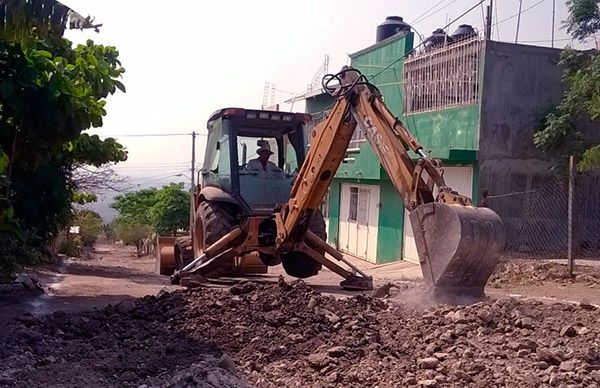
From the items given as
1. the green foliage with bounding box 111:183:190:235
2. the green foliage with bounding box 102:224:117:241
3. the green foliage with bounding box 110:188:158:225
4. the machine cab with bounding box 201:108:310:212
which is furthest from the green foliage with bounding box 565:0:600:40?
the green foliage with bounding box 102:224:117:241

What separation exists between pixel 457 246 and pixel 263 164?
5252 mm

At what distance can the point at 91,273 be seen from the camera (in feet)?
50.9

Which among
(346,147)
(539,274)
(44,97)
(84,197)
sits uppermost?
(44,97)

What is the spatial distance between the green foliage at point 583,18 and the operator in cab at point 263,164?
280 inches

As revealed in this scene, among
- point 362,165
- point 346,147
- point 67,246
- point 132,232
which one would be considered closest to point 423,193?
point 346,147

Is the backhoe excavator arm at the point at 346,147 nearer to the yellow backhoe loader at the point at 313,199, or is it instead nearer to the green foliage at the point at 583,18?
the yellow backhoe loader at the point at 313,199

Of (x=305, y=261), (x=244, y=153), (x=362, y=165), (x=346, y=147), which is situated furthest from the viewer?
(x=362, y=165)

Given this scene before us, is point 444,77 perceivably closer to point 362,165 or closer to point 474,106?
point 474,106

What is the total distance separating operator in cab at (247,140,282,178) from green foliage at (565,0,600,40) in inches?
280

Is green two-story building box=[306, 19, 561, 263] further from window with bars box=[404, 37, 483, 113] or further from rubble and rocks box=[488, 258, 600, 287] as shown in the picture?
rubble and rocks box=[488, 258, 600, 287]

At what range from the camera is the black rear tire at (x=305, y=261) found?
1173cm

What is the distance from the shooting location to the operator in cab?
11492mm

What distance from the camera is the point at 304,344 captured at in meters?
6.54

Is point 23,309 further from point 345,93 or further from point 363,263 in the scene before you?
point 363,263
